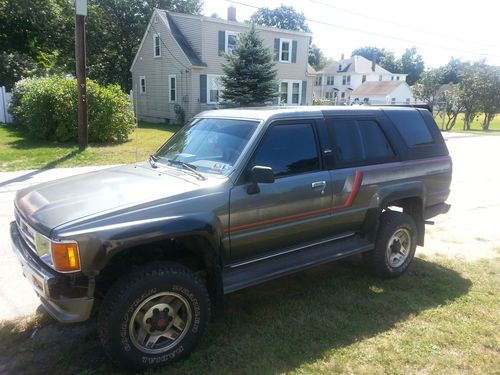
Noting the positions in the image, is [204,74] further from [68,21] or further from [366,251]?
[366,251]

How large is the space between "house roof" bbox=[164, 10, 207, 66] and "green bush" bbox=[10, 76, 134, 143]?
8.63 meters

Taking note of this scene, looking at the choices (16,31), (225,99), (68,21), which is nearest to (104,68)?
(68,21)

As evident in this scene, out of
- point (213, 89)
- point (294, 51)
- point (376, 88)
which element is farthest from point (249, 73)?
point (376, 88)

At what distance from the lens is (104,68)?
36.3 metres

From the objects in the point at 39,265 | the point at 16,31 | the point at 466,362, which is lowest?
the point at 466,362

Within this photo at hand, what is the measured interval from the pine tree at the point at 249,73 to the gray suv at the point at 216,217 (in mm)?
14942

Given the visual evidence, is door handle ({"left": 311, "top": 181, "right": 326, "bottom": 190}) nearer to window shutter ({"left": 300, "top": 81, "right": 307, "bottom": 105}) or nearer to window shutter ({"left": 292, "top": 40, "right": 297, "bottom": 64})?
window shutter ({"left": 292, "top": 40, "right": 297, "bottom": 64})

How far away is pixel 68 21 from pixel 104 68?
516 cm

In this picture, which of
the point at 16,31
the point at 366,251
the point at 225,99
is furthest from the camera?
the point at 16,31

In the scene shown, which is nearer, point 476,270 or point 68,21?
point 476,270

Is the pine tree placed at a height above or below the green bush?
above

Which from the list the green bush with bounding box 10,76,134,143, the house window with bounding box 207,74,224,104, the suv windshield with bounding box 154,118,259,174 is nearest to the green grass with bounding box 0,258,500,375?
the suv windshield with bounding box 154,118,259,174

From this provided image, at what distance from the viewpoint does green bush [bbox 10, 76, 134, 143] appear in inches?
556

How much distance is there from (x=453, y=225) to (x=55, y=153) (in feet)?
35.8
